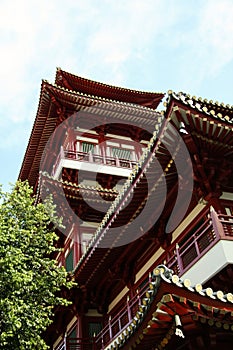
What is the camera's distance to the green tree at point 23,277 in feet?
38.3

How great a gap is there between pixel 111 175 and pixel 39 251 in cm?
745

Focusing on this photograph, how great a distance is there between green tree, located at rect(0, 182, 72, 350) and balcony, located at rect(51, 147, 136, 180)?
582cm

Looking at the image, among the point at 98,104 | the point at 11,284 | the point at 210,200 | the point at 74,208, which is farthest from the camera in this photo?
the point at 98,104

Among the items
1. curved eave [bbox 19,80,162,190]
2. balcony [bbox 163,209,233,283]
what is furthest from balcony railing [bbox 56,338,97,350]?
curved eave [bbox 19,80,162,190]

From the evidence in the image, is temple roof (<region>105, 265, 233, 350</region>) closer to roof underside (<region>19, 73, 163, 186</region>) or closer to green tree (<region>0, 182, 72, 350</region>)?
green tree (<region>0, 182, 72, 350</region>)

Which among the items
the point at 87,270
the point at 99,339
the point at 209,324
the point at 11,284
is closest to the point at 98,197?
the point at 87,270

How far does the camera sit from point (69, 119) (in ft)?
77.7

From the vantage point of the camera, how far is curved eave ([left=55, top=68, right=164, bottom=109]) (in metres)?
25.1

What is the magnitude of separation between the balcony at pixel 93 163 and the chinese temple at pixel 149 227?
5 centimetres

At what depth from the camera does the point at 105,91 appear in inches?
1027

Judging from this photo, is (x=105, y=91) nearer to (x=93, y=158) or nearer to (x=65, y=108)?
(x=65, y=108)

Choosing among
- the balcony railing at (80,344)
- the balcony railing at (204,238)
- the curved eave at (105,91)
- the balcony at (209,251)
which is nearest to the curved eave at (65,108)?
the curved eave at (105,91)

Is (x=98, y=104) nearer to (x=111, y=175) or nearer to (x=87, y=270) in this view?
(x=111, y=175)

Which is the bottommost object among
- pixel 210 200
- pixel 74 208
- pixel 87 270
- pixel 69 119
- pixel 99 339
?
pixel 99 339
